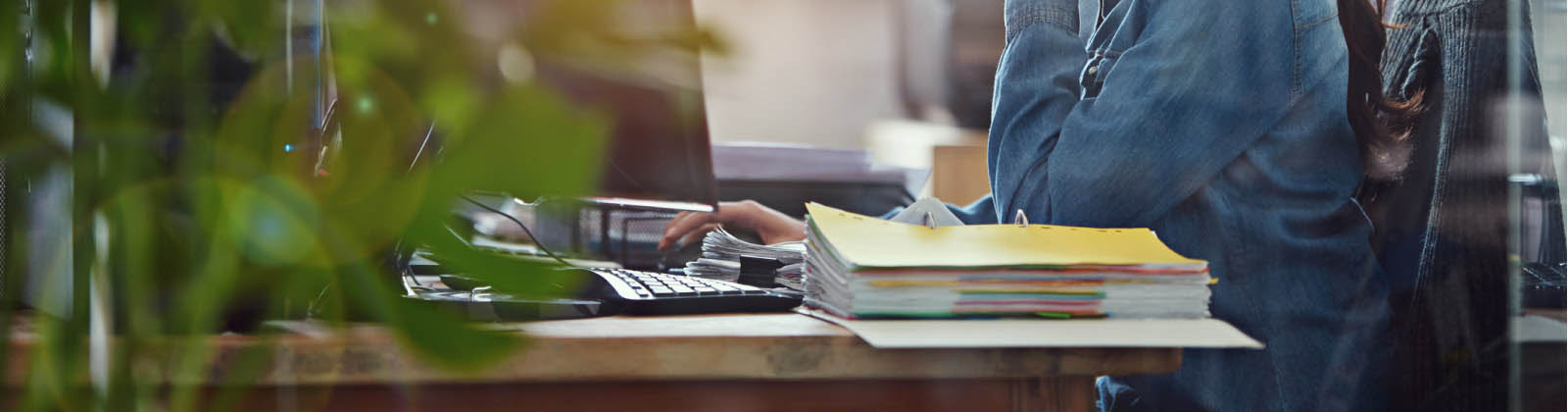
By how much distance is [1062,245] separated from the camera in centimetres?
64

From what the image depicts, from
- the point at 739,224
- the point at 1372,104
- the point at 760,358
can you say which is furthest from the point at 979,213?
the point at 760,358

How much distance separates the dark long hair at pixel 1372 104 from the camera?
90cm

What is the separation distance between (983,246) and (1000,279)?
58mm

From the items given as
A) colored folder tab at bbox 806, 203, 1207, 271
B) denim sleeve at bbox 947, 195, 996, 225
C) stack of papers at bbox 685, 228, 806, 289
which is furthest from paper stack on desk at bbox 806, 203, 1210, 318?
denim sleeve at bbox 947, 195, 996, 225

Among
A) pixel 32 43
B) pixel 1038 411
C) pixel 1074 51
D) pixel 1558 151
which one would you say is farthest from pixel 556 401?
pixel 1558 151

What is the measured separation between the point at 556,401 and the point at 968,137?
268 cm

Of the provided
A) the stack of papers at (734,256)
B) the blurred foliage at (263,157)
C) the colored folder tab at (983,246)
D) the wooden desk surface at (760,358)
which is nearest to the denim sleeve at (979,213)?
the stack of papers at (734,256)

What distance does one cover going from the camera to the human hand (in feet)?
3.93

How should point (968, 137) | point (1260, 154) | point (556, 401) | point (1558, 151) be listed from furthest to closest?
point (968, 137) → point (1260, 154) → point (1558, 151) → point (556, 401)

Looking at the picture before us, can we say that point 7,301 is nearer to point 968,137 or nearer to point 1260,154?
point 1260,154

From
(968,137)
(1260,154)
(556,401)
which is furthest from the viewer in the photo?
(968,137)

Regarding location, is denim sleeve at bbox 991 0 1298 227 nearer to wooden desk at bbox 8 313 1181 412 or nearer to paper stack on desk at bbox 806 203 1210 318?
paper stack on desk at bbox 806 203 1210 318

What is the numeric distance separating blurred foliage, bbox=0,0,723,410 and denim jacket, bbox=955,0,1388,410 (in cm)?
77

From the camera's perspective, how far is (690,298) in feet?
2.08
